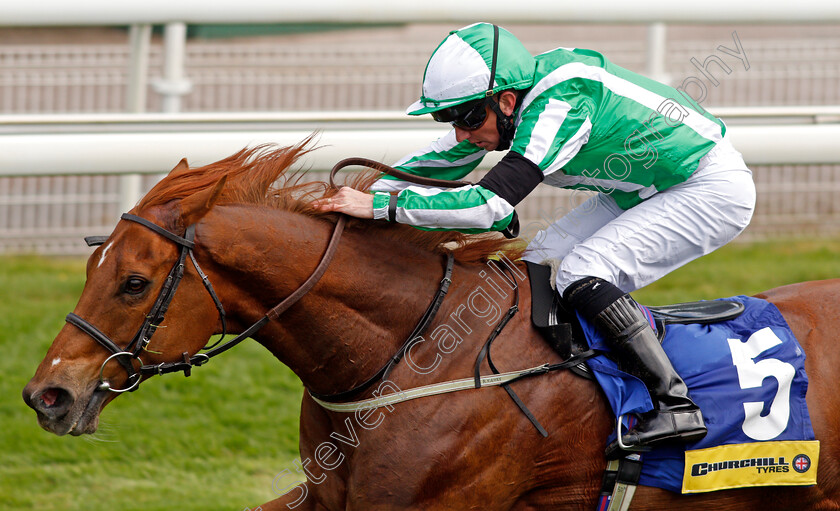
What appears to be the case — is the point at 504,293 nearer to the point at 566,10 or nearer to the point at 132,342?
the point at 132,342

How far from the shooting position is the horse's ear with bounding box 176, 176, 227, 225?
106 inches

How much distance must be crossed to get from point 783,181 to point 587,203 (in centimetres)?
466

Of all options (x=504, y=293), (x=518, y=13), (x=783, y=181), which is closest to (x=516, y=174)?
(x=504, y=293)

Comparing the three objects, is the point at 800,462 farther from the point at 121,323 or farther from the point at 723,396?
the point at 121,323

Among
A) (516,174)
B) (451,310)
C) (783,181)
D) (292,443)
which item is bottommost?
(292,443)

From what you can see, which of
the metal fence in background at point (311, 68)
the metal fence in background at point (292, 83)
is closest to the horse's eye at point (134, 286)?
the metal fence in background at point (292, 83)

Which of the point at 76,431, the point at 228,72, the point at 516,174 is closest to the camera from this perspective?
the point at 76,431

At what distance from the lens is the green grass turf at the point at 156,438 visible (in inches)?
176

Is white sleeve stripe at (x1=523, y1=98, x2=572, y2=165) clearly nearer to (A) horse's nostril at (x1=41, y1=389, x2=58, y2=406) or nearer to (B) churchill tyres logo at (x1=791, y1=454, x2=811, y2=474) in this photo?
(B) churchill tyres logo at (x1=791, y1=454, x2=811, y2=474)

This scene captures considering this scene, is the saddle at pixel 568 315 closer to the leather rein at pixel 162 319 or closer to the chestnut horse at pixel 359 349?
the chestnut horse at pixel 359 349

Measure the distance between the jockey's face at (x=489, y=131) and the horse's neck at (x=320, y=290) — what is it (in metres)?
0.43

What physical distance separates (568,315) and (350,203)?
2.55ft

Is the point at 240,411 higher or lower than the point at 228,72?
lower

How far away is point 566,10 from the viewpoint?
5.87 m
